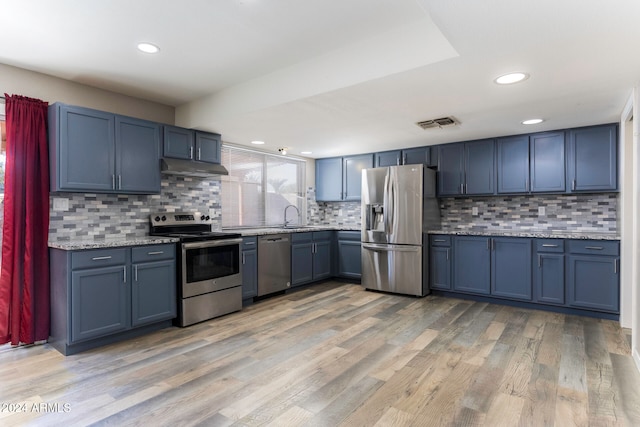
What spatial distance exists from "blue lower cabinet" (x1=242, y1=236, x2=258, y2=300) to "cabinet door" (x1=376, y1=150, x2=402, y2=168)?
7.41ft

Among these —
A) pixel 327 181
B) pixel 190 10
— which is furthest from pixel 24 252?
pixel 327 181

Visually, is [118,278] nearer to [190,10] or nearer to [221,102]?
[221,102]

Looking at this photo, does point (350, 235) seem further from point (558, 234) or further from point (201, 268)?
point (558, 234)

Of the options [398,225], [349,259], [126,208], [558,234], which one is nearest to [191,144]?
[126,208]

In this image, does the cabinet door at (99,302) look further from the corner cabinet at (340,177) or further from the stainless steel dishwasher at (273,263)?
the corner cabinet at (340,177)

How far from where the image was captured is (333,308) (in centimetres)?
404

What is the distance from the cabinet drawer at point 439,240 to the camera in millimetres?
4531

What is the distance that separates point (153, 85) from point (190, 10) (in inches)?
57.2

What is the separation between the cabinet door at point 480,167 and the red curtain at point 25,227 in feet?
14.8

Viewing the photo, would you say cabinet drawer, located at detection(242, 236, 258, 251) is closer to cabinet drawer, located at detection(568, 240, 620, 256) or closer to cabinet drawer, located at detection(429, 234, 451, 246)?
cabinet drawer, located at detection(429, 234, 451, 246)

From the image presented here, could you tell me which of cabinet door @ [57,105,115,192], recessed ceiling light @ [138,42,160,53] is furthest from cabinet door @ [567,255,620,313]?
cabinet door @ [57,105,115,192]

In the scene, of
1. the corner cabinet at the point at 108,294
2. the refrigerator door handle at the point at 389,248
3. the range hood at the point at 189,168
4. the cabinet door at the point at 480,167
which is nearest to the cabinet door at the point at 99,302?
the corner cabinet at the point at 108,294

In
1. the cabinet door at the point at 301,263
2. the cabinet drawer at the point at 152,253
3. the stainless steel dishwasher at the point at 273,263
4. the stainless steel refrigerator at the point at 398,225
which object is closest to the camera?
the cabinet drawer at the point at 152,253

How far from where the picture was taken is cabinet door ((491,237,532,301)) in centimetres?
401
